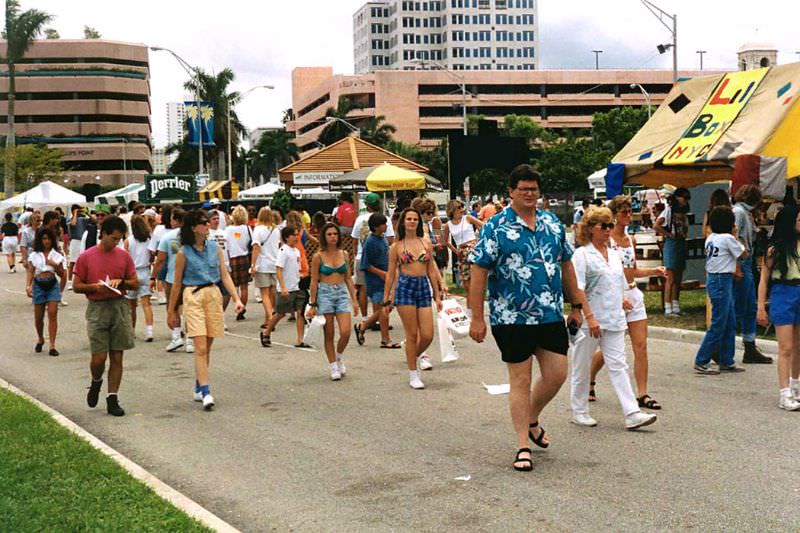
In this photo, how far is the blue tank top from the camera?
29.8 feet

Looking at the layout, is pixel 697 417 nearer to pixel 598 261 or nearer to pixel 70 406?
pixel 598 261

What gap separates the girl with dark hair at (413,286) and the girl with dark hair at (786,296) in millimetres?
3294

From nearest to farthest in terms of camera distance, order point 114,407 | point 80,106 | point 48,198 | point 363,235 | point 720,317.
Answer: point 114,407, point 720,317, point 363,235, point 48,198, point 80,106

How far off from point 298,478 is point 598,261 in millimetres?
2889

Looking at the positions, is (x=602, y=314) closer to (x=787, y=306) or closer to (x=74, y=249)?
(x=787, y=306)

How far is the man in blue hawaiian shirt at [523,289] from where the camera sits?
253 inches

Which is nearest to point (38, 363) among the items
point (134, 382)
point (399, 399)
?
point (134, 382)

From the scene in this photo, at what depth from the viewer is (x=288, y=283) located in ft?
43.2

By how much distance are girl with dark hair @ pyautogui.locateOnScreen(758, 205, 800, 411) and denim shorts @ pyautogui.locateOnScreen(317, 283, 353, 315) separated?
420 cm

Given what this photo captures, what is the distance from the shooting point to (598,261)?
25.1 feet

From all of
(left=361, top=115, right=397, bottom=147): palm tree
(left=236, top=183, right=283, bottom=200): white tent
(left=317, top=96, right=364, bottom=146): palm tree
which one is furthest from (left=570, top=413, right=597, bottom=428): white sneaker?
(left=361, top=115, right=397, bottom=147): palm tree

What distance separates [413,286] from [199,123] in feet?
113

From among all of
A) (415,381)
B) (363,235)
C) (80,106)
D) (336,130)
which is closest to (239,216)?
(363,235)

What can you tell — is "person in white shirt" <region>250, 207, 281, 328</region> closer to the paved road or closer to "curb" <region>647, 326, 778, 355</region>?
the paved road
